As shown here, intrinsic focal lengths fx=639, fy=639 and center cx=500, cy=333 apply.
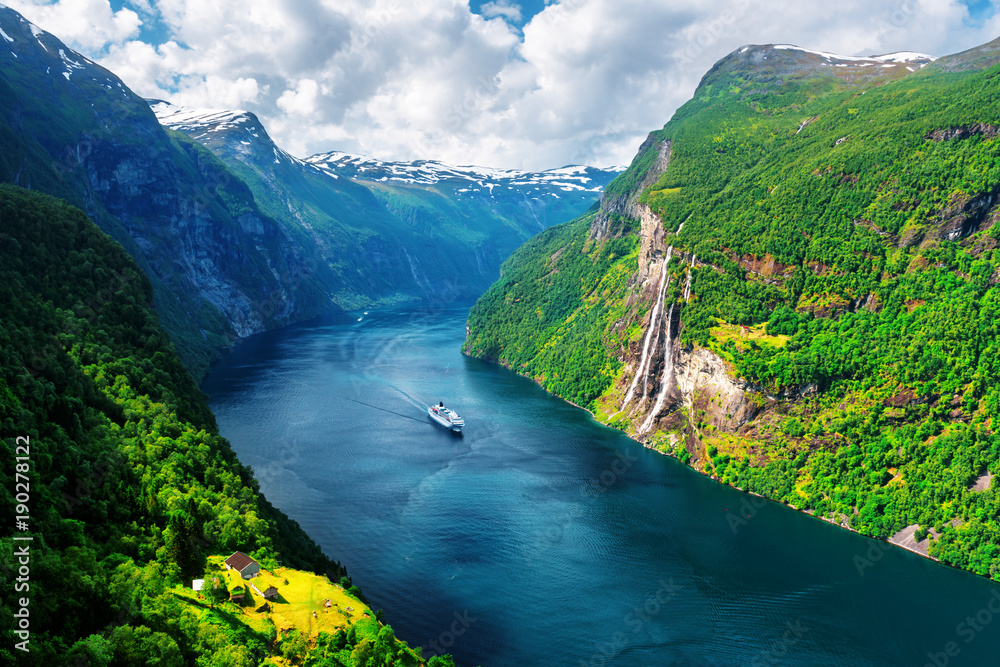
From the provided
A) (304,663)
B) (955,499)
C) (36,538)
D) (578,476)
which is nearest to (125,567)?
(36,538)

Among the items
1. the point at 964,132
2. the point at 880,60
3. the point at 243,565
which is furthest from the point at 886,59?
the point at 243,565

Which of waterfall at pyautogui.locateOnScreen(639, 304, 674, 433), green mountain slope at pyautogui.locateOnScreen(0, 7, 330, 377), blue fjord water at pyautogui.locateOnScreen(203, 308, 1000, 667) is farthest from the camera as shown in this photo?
green mountain slope at pyautogui.locateOnScreen(0, 7, 330, 377)

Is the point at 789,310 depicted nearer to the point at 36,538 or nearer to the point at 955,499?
the point at 955,499

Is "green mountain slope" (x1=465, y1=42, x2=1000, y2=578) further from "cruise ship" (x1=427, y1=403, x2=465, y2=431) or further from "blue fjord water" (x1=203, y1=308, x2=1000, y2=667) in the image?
"cruise ship" (x1=427, y1=403, x2=465, y2=431)

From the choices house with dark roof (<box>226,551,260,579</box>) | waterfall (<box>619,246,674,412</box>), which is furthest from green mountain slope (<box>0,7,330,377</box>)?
house with dark roof (<box>226,551,260,579</box>)

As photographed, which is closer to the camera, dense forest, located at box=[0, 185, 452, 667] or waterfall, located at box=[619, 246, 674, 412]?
dense forest, located at box=[0, 185, 452, 667]

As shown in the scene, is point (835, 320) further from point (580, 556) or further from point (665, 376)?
point (580, 556)
